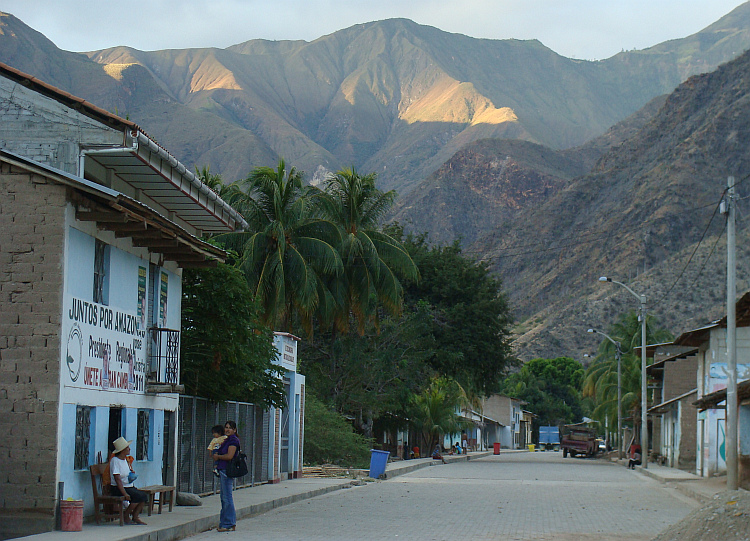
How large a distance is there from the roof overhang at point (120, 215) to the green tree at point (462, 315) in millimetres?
33544

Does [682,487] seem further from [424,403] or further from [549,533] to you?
[424,403]

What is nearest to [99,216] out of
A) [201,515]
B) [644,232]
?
[201,515]

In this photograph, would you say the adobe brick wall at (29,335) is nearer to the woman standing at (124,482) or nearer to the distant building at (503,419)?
the woman standing at (124,482)

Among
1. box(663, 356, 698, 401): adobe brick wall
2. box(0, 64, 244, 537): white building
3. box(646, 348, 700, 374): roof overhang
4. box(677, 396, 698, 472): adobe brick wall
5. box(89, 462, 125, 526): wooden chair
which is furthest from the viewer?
box(663, 356, 698, 401): adobe brick wall

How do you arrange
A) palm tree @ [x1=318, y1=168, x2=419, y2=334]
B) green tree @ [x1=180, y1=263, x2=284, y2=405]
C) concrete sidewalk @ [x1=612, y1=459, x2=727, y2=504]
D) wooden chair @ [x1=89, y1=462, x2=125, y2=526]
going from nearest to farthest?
wooden chair @ [x1=89, y1=462, x2=125, y2=526] < green tree @ [x1=180, y1=263, x2=284, y2=405] < concrete sidewalk @ [x1=612, y1=459, x2=727, y2=504] < palm tree @ [x1=318, y1=168, x2=419, y2=334]

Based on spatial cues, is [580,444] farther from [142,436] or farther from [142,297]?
[142,297]

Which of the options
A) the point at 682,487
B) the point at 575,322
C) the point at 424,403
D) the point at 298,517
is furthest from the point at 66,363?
the point at 575,322

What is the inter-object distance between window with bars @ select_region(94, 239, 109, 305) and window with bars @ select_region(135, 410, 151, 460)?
2.70m

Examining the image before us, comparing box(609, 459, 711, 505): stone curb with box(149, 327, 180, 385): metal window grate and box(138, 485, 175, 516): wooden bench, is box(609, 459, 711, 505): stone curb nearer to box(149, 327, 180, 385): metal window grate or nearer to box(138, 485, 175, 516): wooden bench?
box(138, 485, 175, 516): wooden bench

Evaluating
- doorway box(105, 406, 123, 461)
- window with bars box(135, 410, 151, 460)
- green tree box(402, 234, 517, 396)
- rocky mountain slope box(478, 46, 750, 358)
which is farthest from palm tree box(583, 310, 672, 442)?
doorway box(105, 406, 123, 461)

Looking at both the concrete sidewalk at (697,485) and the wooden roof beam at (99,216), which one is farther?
Result: the concrete sidewalk at (697,485)

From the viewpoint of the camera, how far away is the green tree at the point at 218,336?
21.4m

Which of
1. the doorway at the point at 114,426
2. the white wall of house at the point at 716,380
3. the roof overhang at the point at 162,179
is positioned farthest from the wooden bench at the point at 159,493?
the white wall of house at the point at 716,380

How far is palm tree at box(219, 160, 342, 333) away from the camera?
38219 millimetres
